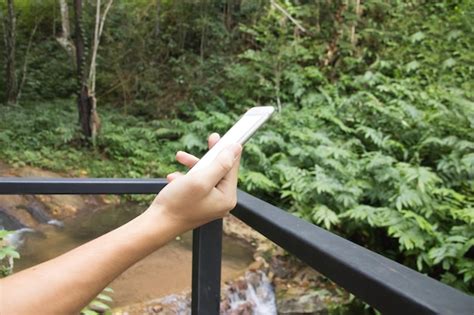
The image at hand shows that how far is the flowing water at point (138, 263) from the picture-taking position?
3.67 meters

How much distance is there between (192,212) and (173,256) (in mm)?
3916

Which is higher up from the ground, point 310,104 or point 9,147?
point 310,104

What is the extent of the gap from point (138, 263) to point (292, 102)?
4.57m

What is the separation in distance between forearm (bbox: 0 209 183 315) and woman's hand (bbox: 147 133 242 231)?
15mm

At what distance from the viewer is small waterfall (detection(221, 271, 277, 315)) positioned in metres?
3.70

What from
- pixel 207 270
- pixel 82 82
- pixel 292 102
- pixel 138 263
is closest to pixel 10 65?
pixel 82 82

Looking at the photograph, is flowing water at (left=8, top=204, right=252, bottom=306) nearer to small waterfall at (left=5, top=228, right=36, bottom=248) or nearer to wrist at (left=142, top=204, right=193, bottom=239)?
small waterfall at (left=5, top=228, right=36, bottom=248)

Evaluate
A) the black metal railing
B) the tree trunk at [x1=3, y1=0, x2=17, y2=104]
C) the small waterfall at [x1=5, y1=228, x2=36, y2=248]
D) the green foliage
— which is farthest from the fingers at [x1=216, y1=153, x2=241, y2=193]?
the tree trunk at [x1=3, y1=0, x2=17, y2=104]

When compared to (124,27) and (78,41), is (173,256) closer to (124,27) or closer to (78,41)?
(78,41)

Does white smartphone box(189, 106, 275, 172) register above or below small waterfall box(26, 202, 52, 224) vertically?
above

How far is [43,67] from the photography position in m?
10.1

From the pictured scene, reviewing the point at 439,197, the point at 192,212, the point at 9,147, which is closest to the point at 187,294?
the point at 439,197

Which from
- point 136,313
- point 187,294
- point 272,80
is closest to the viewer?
point 136,313

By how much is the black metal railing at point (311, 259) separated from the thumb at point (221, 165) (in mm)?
133
